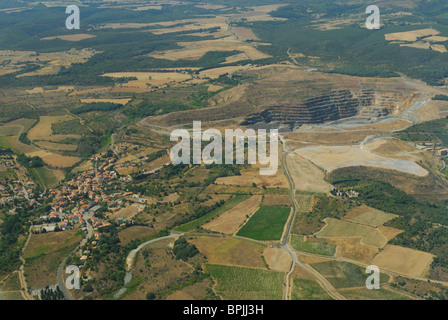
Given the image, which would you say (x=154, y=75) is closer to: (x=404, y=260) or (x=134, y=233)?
(x=134, y=233)

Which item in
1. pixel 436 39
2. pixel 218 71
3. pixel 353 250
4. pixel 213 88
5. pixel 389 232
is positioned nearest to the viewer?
pixel 353 250

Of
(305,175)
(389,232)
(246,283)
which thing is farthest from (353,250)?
(305,175)

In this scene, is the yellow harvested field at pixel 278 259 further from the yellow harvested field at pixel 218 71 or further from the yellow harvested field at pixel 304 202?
the yellow harvested field at pixel 218 71

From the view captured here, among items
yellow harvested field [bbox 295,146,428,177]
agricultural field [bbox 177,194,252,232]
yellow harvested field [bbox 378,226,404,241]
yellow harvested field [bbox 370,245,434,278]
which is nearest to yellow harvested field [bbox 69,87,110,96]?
yellow harvested field [bbox 295,146,428,177]

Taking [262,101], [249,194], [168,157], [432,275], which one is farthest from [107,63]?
[432,275]

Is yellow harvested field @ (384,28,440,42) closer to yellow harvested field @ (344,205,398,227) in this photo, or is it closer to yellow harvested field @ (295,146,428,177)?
yellow harvested field @ (295,146,428,177)

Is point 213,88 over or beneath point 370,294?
over

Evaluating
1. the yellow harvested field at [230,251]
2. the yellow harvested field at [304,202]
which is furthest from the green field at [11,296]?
the yellow harvested field at [304,202]
